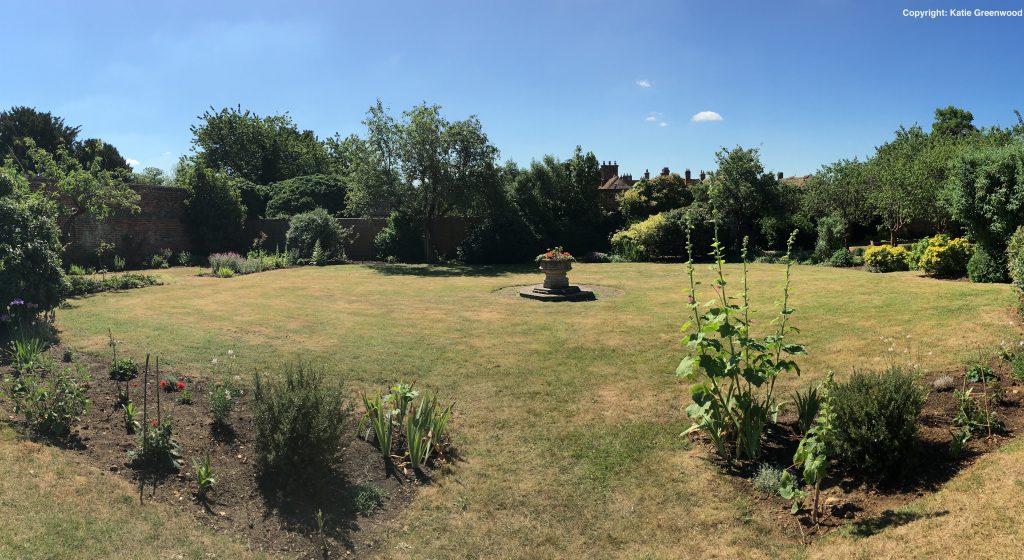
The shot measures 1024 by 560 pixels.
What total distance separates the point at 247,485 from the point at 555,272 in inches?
385

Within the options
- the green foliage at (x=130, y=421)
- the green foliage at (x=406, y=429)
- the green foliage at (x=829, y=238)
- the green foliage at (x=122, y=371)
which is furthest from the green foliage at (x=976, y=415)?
the green foliage at (x=829, y=238)

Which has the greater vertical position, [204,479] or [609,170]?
[609,170]

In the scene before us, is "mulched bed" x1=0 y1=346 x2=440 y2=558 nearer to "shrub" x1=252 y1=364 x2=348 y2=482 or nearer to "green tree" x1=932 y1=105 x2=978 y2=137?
"shrub" x1=252 y1=364 x2=348 y2=482

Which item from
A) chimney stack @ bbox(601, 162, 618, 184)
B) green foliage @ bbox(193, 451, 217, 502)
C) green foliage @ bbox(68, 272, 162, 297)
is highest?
chimney stack @ bbox(601, 162, 618, 184)

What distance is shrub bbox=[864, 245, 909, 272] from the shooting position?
54.7 ft

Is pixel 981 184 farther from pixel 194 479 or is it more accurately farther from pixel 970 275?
pixel 194 479

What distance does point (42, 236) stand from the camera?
844 centimetres

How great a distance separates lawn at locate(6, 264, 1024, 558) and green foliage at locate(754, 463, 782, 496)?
20 centimetres

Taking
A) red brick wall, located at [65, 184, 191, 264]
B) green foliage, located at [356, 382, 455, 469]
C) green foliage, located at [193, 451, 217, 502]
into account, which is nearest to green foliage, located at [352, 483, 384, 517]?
green foliage, located at [356, 382, 455, 469]

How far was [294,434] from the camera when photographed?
4238 millimetres

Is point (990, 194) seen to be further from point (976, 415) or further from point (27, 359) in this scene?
point (27, 359)

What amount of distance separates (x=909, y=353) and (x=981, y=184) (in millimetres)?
7668

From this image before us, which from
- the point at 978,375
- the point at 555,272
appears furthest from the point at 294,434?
the point at 555,272

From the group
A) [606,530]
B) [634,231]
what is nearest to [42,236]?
[606,530]
